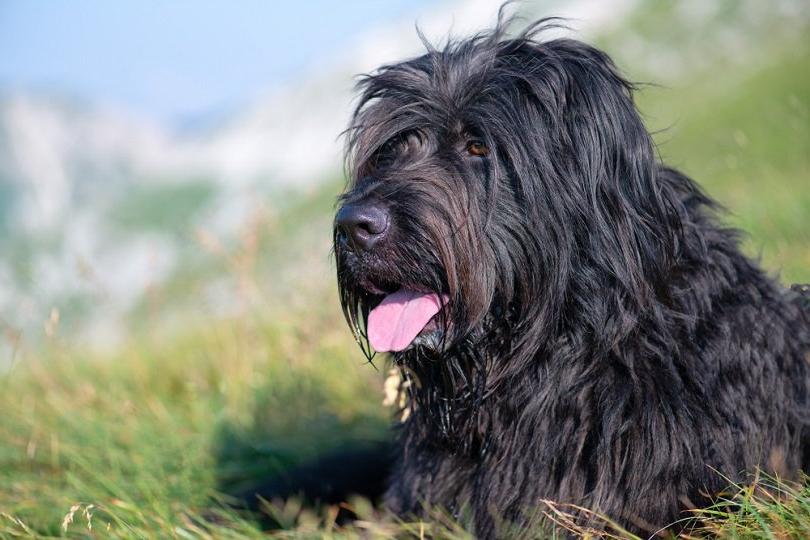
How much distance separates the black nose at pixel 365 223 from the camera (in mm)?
2475

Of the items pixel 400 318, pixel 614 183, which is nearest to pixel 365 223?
pixel 400 318

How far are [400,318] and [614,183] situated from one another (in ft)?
2.76

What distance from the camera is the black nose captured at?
2475mm

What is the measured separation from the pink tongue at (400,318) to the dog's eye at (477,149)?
0.53m

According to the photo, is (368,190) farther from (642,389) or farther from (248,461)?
(248,461)

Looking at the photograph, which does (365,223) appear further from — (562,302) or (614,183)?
(614,183)

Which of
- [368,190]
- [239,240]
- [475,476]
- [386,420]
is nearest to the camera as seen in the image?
[368,190]

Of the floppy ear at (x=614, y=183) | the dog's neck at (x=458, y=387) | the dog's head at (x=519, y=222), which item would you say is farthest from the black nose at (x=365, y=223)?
the floppy ear at (x=614, y=183)

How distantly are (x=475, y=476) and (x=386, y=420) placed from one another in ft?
6.36

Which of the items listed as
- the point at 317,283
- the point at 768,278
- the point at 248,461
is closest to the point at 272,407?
the point at 248,461

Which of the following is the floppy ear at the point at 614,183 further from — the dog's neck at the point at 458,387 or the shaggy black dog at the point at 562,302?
the dog's neck at the point at 458,387

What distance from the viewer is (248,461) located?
433 centimetres

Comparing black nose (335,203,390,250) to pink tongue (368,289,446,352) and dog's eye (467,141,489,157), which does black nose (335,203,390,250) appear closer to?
pink tongue (368,289,446,352)

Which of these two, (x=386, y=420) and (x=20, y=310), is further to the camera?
(x=20, y=310)
